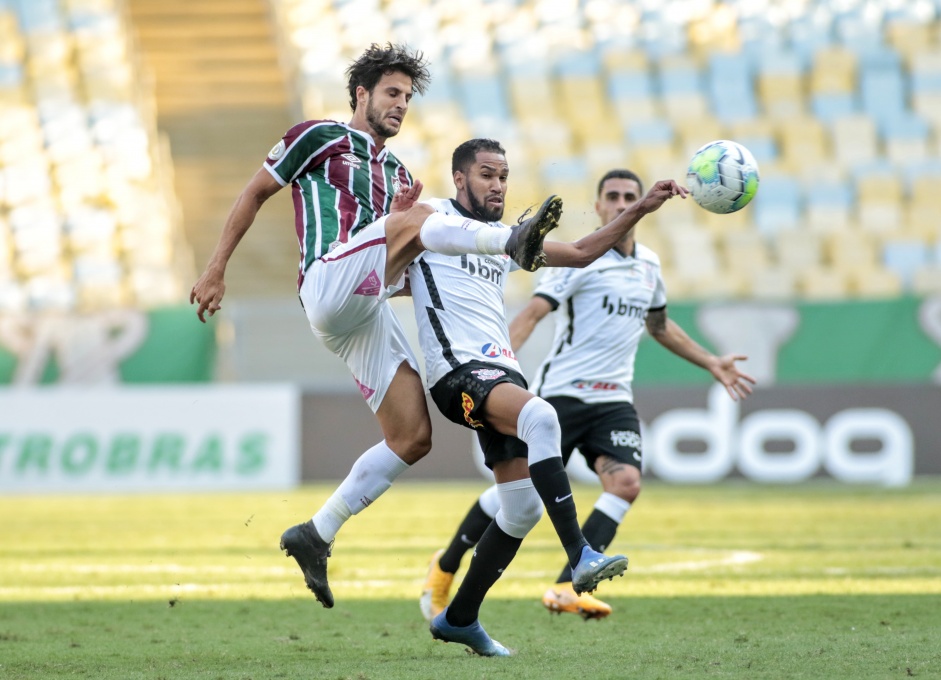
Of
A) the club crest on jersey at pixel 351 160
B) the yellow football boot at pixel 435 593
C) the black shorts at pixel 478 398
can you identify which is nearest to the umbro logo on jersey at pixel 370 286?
the black shorts at pixel 478 398

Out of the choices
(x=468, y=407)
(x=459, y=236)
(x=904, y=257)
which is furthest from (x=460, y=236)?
(x=904, y=257)

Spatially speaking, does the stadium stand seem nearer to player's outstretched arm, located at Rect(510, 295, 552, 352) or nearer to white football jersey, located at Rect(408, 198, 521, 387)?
player's outstretched arm, located at Rect(510, 295, 552, 352)

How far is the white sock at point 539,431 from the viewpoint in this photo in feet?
14.9

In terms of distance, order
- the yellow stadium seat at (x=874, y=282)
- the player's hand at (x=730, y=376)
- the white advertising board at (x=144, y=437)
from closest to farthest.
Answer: the player's hand at (x=730, y=376) → the white advertising board at (x=144, y=437) → the yellow stadium seat at (x=874, y=282)

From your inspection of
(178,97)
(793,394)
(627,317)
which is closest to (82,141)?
(178,97)

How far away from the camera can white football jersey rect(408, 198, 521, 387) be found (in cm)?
484

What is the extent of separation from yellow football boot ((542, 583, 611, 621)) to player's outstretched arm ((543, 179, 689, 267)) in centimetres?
142

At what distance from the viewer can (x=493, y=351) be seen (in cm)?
488

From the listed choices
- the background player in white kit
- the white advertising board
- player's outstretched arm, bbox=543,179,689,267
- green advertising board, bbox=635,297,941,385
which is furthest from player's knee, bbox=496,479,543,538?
the white advertising board

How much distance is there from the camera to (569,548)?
4.48m

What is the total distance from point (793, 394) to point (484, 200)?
9.26 metres

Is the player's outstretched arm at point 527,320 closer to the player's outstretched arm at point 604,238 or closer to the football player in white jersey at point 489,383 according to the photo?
the football player in white jersey at point 489,383

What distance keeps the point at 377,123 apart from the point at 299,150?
1.05ft

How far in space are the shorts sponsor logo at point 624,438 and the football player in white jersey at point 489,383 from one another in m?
1.29
